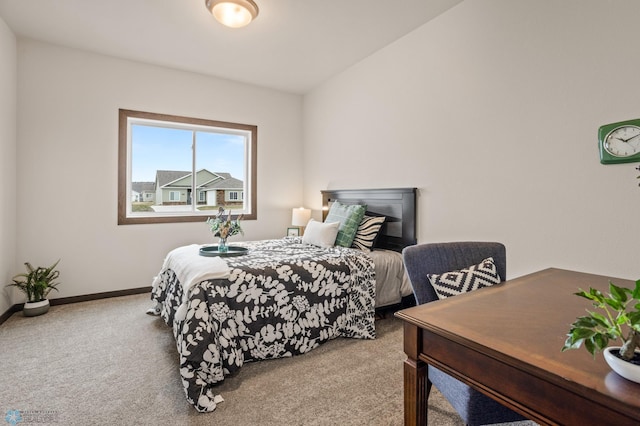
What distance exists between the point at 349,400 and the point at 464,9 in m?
3.10

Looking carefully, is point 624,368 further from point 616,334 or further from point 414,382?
point 414,382

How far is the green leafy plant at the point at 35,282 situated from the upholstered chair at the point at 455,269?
12.0 ft

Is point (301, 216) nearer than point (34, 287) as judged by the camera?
No

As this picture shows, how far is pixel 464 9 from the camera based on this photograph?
103 inches

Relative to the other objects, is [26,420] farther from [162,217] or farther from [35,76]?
[35,76]

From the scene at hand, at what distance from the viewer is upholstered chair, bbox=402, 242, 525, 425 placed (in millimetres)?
1130

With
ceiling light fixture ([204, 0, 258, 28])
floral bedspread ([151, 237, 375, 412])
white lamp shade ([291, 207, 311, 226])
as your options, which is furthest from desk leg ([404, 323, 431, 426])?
white lamp shade ([291, 207, 311, 226])

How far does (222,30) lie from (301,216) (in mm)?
2434

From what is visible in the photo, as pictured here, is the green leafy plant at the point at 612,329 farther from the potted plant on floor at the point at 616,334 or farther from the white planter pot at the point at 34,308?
the white planter pot at the point at 34,308

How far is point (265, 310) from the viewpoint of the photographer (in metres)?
2.21

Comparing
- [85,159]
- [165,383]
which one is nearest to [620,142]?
[165,383]

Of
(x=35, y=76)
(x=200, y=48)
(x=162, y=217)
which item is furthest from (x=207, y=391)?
(x=35, y=76)

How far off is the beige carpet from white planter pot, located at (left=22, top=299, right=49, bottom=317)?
25 cm

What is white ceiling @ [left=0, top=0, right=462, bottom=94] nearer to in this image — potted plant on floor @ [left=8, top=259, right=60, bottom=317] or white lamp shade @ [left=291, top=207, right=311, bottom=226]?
white lamp shade @ [left=291, top=207, right=311, bottom=226]
